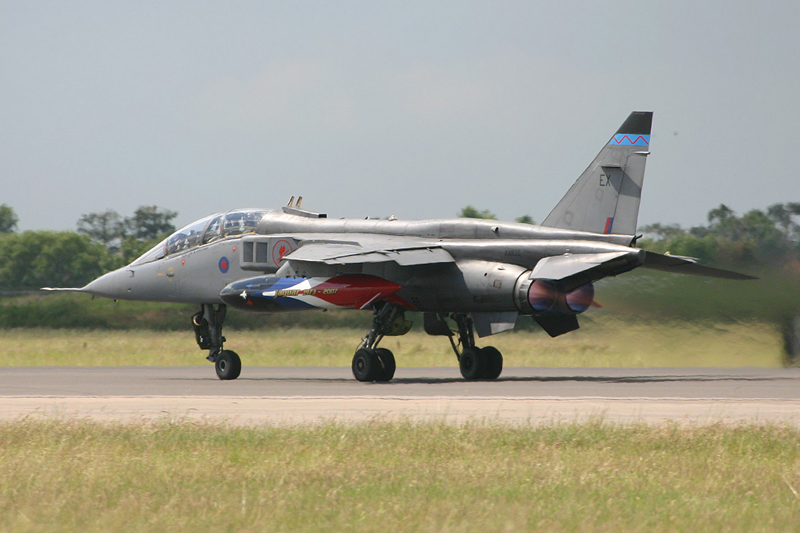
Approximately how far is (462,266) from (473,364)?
2.27 meters

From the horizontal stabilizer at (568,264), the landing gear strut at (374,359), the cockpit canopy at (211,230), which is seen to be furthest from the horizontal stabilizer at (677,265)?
the cockpit canopy at (211,230)

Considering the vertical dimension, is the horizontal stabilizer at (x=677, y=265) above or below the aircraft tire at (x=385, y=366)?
above

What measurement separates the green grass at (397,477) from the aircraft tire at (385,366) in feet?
28.0

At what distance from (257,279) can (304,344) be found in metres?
10.3

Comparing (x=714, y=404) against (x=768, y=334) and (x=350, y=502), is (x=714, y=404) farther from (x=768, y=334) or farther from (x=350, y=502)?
(x=768, y=334)

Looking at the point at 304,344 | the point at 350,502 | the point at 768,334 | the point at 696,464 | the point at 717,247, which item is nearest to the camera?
the point at 350,502

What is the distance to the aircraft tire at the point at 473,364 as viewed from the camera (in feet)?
69.1

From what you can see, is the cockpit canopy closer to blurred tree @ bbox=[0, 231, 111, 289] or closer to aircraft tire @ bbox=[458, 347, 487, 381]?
aircraft tire @ bbox=[458, 347, 487, 381]

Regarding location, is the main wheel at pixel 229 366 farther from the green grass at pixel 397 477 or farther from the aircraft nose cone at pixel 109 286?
the green grass at pixel 397 477

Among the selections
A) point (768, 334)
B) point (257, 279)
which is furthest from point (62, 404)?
point (768, 334)

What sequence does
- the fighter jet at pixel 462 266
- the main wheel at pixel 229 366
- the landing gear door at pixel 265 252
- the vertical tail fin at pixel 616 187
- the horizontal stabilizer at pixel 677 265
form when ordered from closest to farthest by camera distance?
the fighter jet at pixel 462 266, the horizontal stabilizer at pixel 677 265, the vertical tail fin at pixel 616 187, the main wheel at pixel 229 366, the landing gear door at pixel 265 252

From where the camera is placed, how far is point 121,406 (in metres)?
14.4

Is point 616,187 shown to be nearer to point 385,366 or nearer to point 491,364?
point 491,364

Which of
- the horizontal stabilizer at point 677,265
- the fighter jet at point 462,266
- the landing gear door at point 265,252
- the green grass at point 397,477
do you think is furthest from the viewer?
the landing gear door at point 265,252
